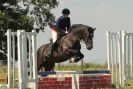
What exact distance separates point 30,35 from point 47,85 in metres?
1.92

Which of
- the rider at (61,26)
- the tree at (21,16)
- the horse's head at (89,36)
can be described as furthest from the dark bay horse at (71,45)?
the tree at (21,16)

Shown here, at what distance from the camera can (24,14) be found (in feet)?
143

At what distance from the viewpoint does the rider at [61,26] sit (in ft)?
63.3

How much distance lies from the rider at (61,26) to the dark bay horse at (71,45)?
0.62 ft

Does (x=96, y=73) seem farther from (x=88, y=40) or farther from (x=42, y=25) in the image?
(x=42, y=25)

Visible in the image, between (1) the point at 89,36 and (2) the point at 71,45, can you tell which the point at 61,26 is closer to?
(2) the point at 71,45

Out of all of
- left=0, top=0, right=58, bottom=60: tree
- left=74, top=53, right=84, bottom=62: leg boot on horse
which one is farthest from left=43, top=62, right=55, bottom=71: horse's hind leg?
left=0, top=0, right=58, bottom=60: tree

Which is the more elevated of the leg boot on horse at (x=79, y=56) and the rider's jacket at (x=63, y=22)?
the rider's jacket at (x=63, y=22)

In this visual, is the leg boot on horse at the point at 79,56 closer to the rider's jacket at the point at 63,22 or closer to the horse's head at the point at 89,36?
the horse's head at the point at 89,36

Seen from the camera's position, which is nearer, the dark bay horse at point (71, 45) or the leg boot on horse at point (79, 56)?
the dark bay horse at point (71, 45)

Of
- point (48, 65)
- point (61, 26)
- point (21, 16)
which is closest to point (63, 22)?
point (61, 26)

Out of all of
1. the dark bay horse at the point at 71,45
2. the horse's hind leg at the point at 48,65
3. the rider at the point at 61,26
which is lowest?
the horse's hind leg at the point at 48,65

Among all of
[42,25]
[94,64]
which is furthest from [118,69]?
[42,25]

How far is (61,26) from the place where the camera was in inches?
766
